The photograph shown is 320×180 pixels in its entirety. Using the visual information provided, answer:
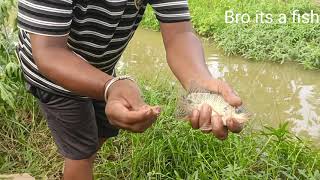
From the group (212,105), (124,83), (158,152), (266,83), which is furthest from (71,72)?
(266,83)

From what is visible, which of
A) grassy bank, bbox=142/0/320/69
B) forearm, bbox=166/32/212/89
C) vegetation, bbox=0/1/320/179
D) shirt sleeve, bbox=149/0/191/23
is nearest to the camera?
forearm, bbox=166/32/212/89

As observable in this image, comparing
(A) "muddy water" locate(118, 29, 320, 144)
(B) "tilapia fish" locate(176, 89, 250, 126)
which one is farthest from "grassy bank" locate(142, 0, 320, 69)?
(B) "tilapia fish" locate(176, 89, 250, 126)

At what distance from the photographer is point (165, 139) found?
9.91ft

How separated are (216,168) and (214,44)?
4024mm

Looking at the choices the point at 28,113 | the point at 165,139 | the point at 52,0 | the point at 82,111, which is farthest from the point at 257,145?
the point at 52,0

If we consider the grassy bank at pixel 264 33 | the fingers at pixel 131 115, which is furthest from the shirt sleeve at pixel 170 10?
the grassy bank at pixel 264 33

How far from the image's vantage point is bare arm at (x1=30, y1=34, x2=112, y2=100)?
1.45 meters

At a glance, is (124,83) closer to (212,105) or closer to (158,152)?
(212,105)

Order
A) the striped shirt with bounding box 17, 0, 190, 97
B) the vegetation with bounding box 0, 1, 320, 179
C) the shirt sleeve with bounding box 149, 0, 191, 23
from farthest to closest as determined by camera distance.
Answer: the vegetation with bounding box 0, 1, 320, 179 → the shirt sleeve with bounding box 149, 0, 191, 23 → the striped shirt with bounding box 17, 0, 190, 97

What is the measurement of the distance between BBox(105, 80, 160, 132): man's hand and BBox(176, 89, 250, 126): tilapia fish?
215 mm

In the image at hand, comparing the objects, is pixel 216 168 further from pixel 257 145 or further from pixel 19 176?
pixel 19 176

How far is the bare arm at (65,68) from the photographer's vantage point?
1.45 metres

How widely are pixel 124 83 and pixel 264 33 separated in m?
5.13

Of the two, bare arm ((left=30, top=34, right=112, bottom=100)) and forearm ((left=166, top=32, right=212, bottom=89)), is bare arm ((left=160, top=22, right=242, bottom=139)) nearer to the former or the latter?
forearm ((left=166, top=32, right=212, bottom=89))
